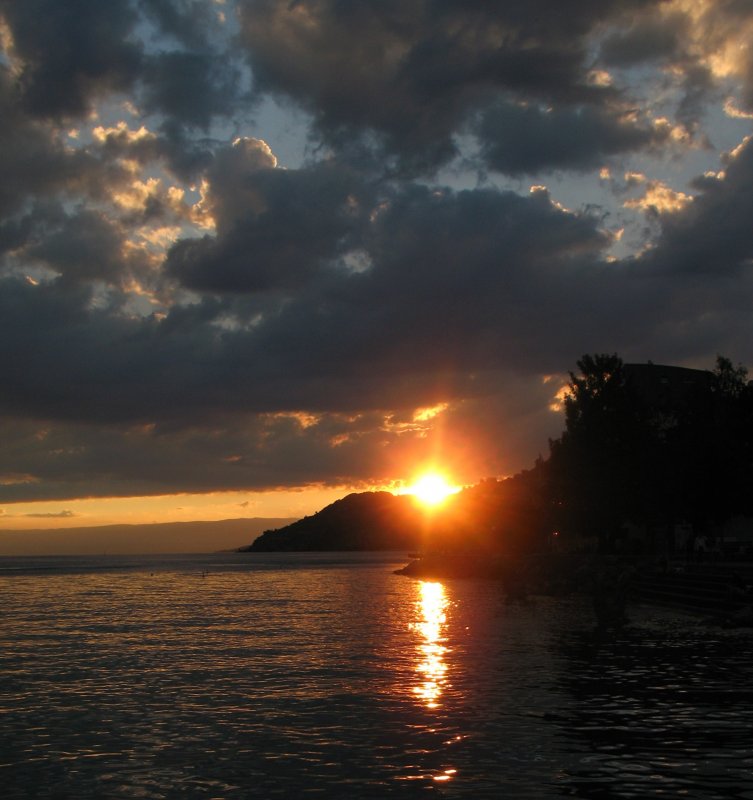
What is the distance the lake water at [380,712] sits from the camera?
14641mm

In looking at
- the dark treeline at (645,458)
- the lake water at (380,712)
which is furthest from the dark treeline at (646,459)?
the lake water at (380,712)

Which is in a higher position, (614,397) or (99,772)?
(614,397)

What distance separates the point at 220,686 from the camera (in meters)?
25.8

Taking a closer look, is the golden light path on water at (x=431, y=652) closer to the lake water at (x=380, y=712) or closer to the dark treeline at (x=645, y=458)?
the lake water at (x=380, y=712)

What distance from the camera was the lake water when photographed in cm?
1464

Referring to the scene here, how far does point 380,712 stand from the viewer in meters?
21.1

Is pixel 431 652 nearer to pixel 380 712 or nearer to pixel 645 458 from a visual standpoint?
pixel 380 712

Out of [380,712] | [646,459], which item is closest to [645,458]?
[646,459]

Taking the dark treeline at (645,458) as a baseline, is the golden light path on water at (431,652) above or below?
below

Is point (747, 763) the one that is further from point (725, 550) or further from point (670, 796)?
point (725, 550)

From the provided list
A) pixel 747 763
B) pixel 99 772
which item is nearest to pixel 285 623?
pixel 99 772

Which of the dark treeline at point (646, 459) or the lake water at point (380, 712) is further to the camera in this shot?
the dark treeline at point (646, 459)

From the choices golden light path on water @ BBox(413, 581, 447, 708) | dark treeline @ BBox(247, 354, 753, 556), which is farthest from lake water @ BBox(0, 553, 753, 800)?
dark treeline @ BBox(247, 354, 753, 556)

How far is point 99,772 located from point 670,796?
10.5 m
